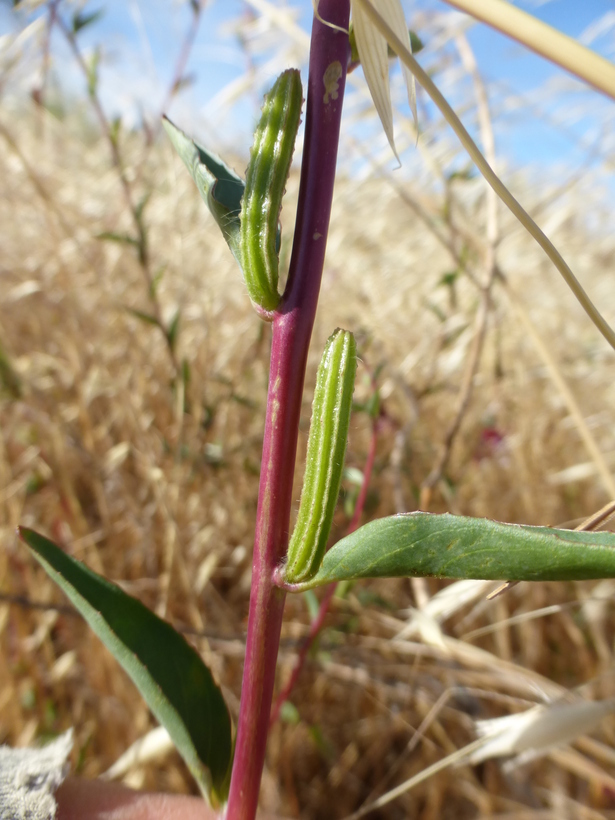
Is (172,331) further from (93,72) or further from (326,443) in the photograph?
(326,443)

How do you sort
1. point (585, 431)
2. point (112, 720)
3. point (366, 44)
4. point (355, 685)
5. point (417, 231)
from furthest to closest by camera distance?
1. point (417, 231)
2. point (355, 685)
3. point (112, 720)
4. point (585, 431)
5. point (366, 44)

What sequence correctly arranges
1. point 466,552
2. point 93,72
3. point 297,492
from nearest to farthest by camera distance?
point 466,552, point 93,72, point 297,492

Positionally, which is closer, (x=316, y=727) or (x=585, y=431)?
(x=585, y=431)

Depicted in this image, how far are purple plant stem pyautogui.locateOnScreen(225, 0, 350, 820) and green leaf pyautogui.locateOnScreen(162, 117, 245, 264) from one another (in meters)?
0.05

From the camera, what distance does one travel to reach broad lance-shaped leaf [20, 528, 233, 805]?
457mm

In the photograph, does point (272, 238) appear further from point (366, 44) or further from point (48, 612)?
point (48, 612)

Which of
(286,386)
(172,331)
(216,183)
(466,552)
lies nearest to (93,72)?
(172,331)

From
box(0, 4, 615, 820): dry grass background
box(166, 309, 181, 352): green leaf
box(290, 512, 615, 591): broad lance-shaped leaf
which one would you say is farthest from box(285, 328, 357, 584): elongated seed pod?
box(166, 309, 181, 352): green leaf

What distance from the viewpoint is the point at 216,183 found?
0.43 metres

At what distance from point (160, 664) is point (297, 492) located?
32.8 inches

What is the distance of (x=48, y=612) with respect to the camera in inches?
46.8

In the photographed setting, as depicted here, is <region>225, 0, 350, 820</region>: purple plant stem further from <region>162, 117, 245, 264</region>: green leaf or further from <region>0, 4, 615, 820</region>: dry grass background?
<region>0, 4, 615, 820</region>: dry grass background

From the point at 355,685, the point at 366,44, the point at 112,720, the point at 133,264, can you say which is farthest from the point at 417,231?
the point at 366,44

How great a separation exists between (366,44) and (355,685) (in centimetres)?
118
